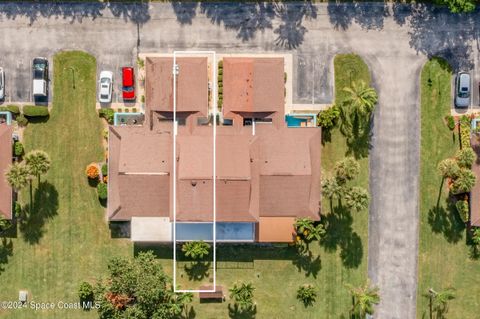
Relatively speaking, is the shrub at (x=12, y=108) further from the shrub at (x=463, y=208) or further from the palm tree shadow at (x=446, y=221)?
the shrub at (x=463, y=208)

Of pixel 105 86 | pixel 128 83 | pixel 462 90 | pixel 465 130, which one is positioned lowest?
pixel 465 130

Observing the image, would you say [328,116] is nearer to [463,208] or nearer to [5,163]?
[463,208]

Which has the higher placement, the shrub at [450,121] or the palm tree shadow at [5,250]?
the shrub at [450,121]

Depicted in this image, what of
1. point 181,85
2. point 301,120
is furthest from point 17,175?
point 301,120

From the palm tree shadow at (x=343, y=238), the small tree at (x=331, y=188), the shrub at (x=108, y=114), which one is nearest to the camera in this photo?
the small tree at (x=331, y=188)

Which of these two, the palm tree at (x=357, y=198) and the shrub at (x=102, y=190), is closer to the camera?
the palm tree at (x=357, y=198)

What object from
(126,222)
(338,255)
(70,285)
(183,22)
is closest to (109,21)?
(183,22)

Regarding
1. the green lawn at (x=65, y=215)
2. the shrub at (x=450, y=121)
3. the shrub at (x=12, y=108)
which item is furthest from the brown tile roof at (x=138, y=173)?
the shrub at (x=450, y=121)

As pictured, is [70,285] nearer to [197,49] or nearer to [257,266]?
[257,266]
